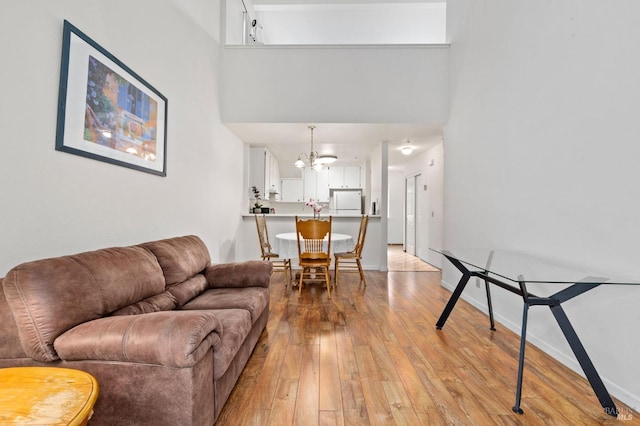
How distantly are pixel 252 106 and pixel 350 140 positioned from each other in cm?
181

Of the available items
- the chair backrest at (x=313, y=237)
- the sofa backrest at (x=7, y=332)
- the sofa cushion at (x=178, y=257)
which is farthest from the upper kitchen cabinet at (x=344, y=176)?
the sofa backrest at (x=7, y=332)

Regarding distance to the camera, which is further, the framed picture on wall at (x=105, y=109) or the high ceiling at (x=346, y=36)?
the high ceiling at (x=346, y=36)

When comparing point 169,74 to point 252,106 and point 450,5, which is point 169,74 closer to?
point 252,106

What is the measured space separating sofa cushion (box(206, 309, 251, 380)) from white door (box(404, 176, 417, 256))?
589 cm

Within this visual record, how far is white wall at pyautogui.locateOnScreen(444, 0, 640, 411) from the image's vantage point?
1592 millimetres

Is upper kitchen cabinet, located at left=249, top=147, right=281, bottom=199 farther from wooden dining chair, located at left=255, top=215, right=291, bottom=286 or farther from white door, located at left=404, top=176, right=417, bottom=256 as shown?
white door, located at left=404, top=176, right=417, bottom=256

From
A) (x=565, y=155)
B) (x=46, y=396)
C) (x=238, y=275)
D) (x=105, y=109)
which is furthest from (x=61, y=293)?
(x=565, y=155)

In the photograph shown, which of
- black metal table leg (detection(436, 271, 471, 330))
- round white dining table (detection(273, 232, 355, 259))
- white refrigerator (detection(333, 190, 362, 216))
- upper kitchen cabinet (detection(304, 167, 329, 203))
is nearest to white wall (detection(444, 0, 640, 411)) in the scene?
black metal table leg (detection(436, 271, 471, 330))

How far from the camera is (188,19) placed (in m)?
2.93

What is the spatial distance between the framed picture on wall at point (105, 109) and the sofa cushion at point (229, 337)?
127cm

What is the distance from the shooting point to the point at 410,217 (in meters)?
7.32

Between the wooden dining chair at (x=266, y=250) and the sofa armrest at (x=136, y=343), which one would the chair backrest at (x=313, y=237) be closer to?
the wooden dining chair at (x=266, y=250)

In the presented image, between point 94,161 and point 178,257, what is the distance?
0.81m

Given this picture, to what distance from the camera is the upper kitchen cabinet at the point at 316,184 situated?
741 centimetres
